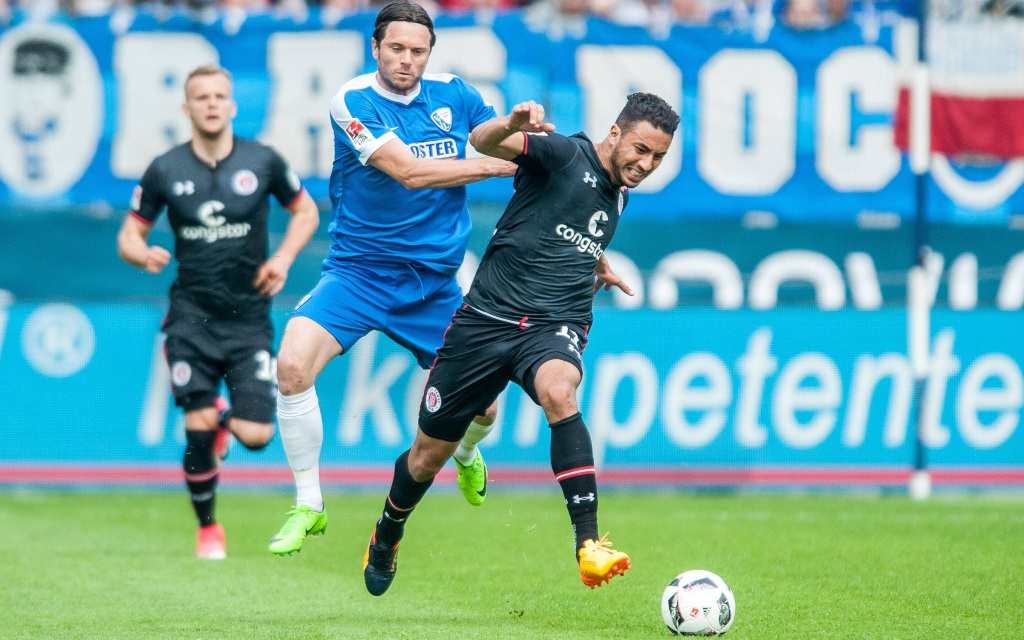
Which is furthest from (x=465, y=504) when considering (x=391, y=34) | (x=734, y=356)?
(x=391, y=34)

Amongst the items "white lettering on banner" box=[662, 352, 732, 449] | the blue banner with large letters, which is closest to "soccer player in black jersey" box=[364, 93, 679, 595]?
"white lettering on banner" box=[662, 352, 732, 449]

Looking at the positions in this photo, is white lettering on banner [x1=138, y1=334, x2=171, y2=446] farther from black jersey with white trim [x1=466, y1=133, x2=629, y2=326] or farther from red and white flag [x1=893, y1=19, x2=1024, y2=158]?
red and white flag [x1=893, y1=19, x2=1024, y2=158]

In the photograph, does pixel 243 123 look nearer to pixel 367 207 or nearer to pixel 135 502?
pixel 135 502

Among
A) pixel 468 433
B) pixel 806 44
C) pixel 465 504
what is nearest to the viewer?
pixel 468 433

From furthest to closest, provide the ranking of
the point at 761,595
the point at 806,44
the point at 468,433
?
1. the point at 806,44
2. the point at 468,433
3. the point at 761,595

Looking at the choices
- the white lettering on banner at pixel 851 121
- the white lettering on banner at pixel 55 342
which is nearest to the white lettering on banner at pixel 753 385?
the white lettering on banner at pixel 851 121

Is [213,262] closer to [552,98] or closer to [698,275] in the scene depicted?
[552,98]

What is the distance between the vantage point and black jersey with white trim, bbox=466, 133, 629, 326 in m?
6.36

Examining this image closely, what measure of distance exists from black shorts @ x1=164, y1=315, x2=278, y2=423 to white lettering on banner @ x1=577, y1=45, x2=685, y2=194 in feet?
13.8

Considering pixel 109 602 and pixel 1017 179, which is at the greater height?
pixel 1017 179

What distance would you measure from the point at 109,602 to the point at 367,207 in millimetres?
2233

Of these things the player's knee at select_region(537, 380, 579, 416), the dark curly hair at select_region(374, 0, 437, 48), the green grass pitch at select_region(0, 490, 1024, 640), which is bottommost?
the green grass pitch at select_region(0, 490, 1024, 640)

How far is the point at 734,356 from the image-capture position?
38.2 feet

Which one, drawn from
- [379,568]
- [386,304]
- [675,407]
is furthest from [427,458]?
[675,407]
